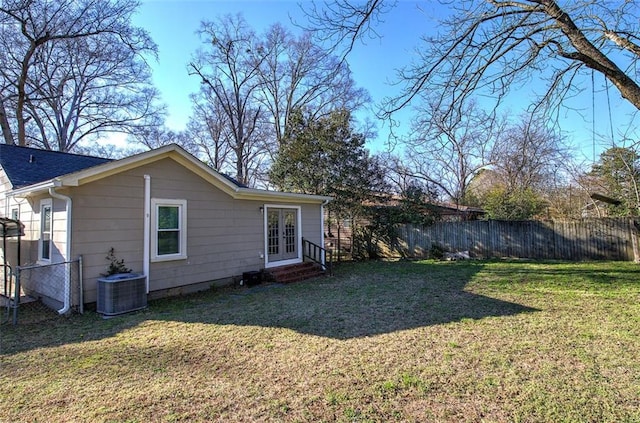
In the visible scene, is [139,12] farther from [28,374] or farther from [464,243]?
[464,243]

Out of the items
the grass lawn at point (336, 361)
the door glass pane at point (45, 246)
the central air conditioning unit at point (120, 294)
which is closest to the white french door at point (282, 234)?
the grass lawn at point (336, 361)

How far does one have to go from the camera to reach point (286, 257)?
31.6 ft

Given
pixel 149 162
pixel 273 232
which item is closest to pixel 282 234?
pixel 273 232

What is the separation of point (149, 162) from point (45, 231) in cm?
233

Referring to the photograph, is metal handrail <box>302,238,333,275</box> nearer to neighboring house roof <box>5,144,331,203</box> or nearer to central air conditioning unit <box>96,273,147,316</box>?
neighboring house roof <box>5,144,331,203</box>

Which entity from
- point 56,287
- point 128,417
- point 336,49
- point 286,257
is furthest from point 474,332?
point 56,287

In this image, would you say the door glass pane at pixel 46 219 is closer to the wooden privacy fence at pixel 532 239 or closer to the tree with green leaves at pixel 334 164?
the tree with green leaves at pixel 334 164

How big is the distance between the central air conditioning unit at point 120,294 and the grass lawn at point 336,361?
0.97 feet

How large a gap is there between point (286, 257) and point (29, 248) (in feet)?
19.1

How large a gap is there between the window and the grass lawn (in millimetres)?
1120

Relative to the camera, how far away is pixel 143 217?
6.37m

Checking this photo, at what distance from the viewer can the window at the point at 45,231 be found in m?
6.17

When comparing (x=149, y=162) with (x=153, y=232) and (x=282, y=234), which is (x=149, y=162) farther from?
(x=282, y=234)

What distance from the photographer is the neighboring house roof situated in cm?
539
